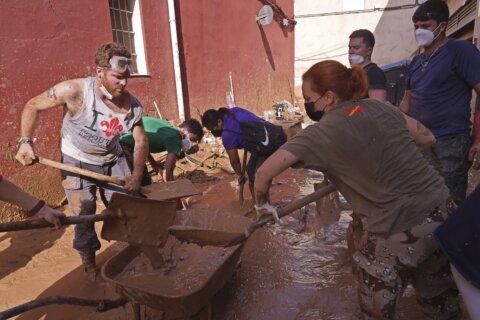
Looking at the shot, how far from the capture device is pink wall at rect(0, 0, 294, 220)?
416cm

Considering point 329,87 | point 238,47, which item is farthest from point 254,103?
point 329,87

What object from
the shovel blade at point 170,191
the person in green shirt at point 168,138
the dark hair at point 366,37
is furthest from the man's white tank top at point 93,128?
the dark hair at point 366,37

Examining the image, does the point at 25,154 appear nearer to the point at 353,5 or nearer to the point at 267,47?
the point at 267,47

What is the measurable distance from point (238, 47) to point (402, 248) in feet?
31.0

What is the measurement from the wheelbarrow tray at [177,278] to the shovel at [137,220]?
26cm

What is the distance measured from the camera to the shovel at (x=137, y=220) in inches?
94.6

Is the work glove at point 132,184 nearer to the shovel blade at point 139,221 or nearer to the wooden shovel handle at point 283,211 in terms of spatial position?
the shovel blade at point 139,221

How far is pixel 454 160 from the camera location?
107 inches

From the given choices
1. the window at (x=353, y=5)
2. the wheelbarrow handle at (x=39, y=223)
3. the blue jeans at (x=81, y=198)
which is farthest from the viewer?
the window at (x=353, y=5)

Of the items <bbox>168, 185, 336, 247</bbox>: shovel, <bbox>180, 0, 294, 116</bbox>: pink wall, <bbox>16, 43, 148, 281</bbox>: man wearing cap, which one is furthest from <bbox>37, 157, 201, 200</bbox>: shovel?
<bbox>180, 0, 294, 116</bbox>: pink wall

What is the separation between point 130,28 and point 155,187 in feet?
14.7

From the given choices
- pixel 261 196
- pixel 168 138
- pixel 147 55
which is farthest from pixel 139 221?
pixel 147 55

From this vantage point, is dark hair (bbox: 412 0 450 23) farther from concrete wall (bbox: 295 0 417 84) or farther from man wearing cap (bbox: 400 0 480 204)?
concrete wall (bbox: 295 0 417 84)

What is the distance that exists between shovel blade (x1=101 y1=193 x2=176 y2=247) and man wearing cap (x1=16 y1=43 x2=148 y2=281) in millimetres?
736
